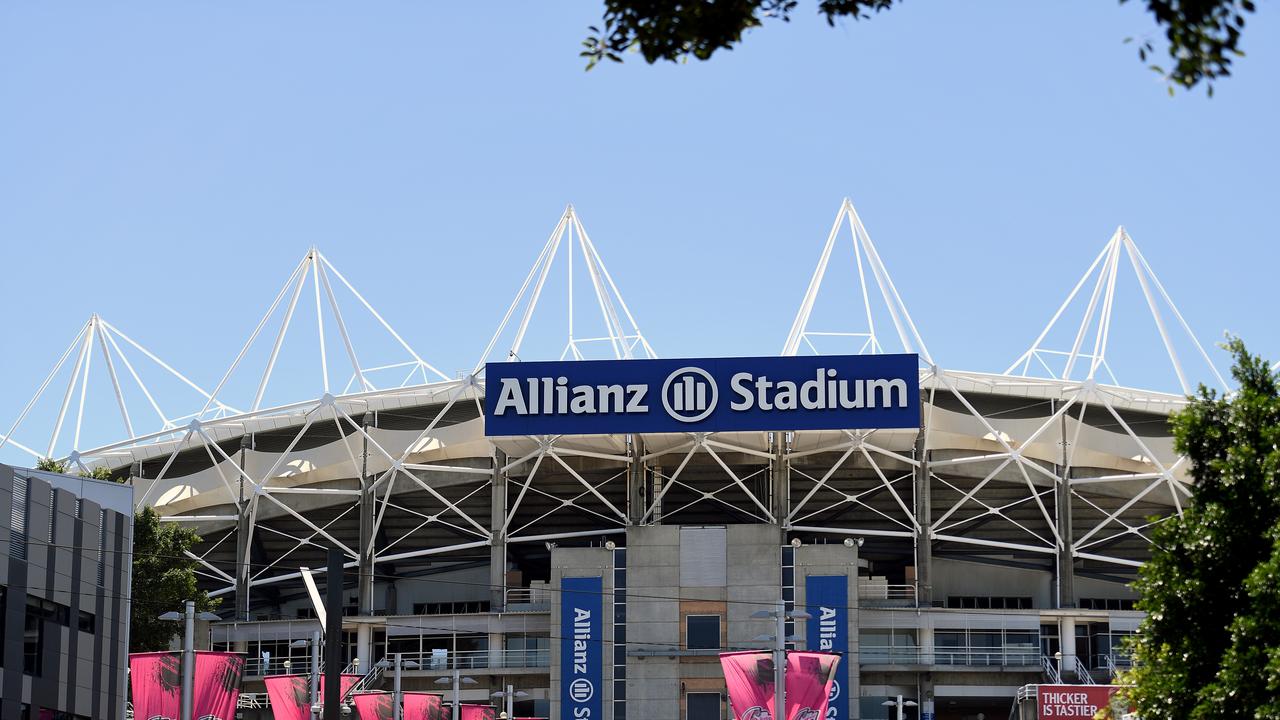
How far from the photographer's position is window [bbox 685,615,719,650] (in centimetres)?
9775

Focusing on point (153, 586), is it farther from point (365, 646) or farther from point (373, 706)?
point (373, 706)

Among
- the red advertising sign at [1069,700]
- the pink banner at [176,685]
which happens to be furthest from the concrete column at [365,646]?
the pink banner at [176,685]

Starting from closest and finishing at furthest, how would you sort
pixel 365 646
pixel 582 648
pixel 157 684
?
1. pixel 157 684
2. pixel 582 648
3. pixel 365 646

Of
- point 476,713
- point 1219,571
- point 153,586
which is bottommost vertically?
point 476,713

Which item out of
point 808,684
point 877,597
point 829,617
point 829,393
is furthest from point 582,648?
point 808,684

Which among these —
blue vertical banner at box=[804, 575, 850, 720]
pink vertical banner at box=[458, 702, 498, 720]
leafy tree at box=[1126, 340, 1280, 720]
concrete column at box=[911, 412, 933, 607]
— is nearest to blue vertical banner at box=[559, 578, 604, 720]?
blue vertical banner at box=[804, 575, 850, 720]

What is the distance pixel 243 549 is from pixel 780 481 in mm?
31270

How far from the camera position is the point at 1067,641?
103312 mm

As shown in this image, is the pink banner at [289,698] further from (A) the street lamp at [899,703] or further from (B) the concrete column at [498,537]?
(B) the concrete column at [498,537]

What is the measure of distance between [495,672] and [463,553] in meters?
15.8

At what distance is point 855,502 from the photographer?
359ft

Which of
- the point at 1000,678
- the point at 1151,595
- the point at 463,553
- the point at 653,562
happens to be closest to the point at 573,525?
the point at 463,553

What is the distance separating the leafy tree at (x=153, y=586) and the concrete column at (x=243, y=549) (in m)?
12.2

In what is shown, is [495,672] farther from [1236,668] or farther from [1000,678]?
[1236,668]
